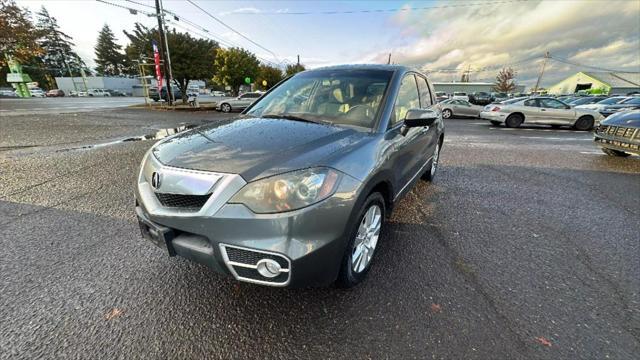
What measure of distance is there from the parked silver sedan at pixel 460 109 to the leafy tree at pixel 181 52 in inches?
860

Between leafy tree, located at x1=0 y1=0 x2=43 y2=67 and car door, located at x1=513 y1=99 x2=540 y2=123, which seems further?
leafy tree, located at x1=0 y1=0 x2=43 y2=67

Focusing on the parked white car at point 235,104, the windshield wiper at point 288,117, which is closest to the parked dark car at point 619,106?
the windshield wiper at point 288,117

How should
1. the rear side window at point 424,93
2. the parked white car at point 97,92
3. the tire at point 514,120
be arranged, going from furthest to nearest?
the parked white car at point 97,92 → the tire at point 514,120 → the rear side window at point 424,93

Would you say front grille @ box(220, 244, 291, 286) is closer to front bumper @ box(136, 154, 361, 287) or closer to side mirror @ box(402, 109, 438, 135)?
front bumper @ box(136, 154, 361, 287)

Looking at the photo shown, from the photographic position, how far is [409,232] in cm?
309

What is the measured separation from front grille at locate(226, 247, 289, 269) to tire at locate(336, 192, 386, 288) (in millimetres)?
473

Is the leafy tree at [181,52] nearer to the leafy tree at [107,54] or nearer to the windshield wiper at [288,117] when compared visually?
the windshield wiper at [288,117]

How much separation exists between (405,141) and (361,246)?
3.76ft

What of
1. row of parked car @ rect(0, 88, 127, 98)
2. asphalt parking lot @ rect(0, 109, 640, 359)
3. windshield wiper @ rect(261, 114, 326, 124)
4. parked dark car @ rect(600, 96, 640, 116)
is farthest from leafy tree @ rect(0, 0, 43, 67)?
row of parked car @ rect(0, 88, 127, 98)

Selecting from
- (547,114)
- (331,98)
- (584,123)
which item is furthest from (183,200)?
(584,123)

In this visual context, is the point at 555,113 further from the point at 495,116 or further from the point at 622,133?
the point at 622,133

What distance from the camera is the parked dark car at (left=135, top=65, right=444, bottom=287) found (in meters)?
1.59

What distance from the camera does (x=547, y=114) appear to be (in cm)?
1298

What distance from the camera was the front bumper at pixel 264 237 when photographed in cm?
158
